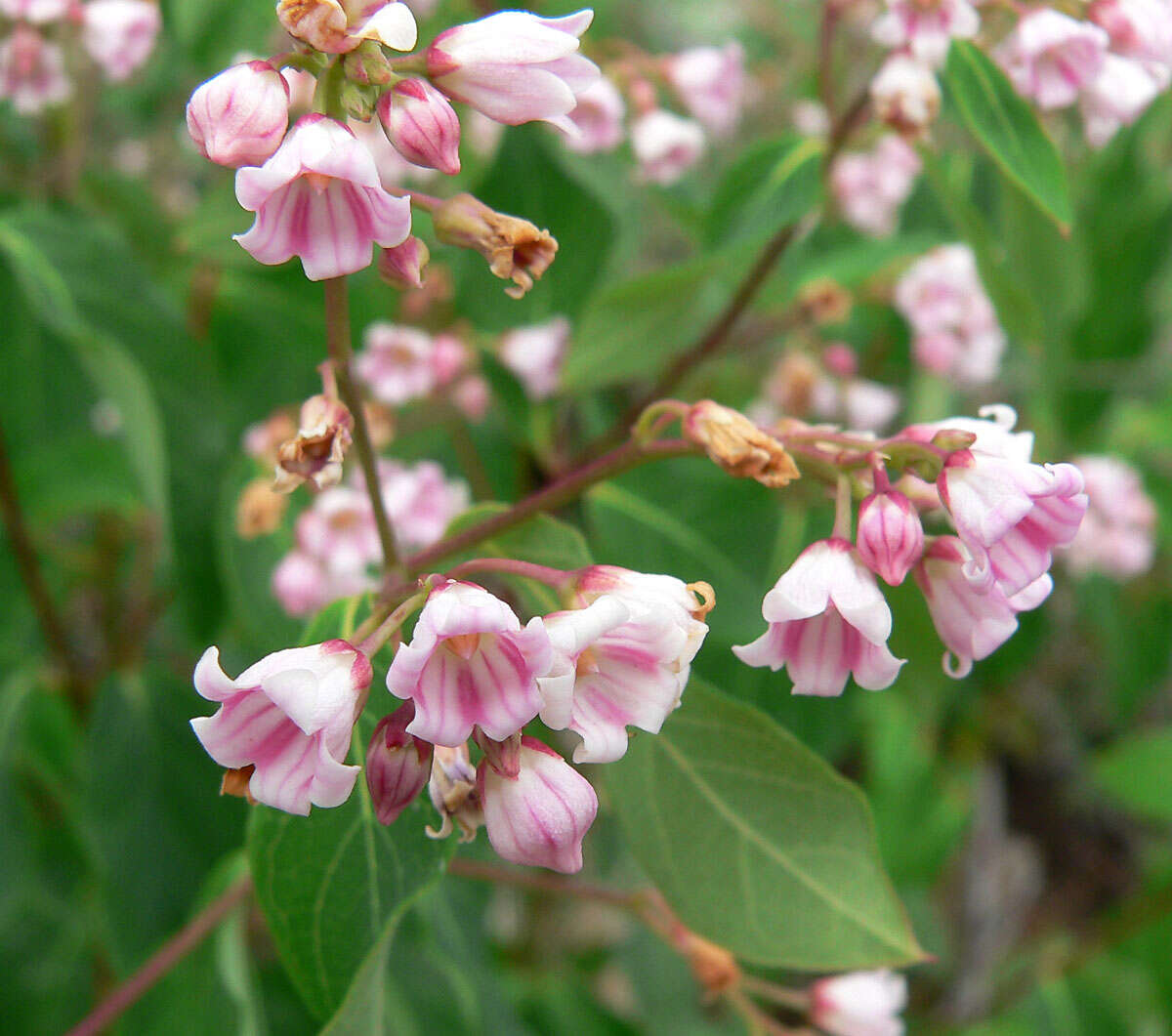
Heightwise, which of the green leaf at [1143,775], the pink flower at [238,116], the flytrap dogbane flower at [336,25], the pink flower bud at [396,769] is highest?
the flytrap dogbane flower at [336,25]

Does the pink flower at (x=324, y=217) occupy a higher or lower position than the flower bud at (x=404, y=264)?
higher

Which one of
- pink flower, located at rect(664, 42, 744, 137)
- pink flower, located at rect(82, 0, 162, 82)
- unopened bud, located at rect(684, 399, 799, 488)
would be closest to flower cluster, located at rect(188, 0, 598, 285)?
unopened bud, located at rect(684, 399, 799, 488)

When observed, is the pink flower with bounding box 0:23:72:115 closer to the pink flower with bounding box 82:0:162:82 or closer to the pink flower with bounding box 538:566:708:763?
the pink flower with bounding box 82:0:162:82

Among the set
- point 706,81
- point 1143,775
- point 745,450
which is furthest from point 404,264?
point 1143,775

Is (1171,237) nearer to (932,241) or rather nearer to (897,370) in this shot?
Answer: (897,370)

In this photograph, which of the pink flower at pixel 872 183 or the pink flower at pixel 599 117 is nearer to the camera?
the pink flower at pixel 599 117

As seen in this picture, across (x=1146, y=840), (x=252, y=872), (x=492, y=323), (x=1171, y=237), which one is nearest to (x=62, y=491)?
(x=492, y=323)

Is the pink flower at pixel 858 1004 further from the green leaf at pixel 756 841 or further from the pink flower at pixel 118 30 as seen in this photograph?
the pink flower at pixel 118 30

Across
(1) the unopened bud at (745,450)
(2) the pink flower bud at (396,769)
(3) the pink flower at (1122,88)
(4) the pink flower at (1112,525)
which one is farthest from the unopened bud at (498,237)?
(4) the pink flower at (1112,525)
